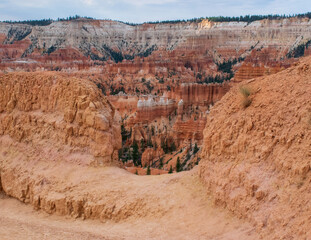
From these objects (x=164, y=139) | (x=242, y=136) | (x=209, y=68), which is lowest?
(x=164, y=139)

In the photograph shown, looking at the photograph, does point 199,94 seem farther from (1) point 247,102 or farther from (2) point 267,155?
(2) point 267,155

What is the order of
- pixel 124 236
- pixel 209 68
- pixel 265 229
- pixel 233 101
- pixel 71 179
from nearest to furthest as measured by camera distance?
1. pixel 265 229
2. pixel 124 236
3. pixel 233 101
4. pixel 71 179
5. pixel 209 68

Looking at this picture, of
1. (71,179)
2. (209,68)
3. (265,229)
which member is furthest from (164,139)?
(209,68)

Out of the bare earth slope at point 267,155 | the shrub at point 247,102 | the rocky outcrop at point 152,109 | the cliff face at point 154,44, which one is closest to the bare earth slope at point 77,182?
the bare earth slope at point 267,155

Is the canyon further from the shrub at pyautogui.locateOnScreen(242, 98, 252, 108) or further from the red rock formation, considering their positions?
the red rock formation

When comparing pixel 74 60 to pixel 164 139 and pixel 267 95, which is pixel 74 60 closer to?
pixel 164 139

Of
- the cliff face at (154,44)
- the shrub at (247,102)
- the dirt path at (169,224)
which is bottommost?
the dirt path at (169,224)

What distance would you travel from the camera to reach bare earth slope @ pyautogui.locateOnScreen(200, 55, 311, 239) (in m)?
6.10

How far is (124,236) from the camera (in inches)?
292

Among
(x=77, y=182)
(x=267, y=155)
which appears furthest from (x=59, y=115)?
(x=267, y=155)

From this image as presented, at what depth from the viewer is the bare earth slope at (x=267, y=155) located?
6.10 m

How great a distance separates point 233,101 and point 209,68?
3356 inches

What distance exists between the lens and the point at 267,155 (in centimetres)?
742

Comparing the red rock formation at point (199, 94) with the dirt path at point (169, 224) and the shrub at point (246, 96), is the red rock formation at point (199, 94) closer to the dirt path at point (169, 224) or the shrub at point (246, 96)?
the dirt path at point (169, 224)
